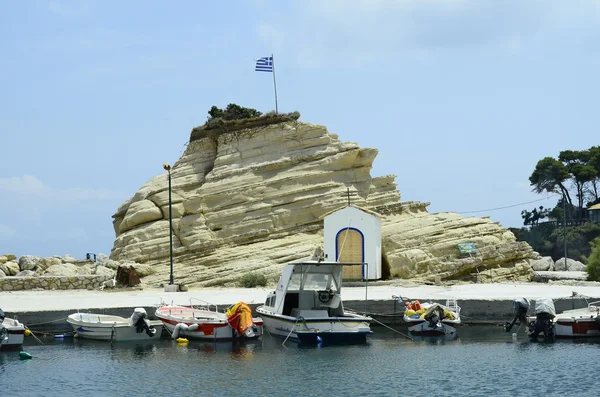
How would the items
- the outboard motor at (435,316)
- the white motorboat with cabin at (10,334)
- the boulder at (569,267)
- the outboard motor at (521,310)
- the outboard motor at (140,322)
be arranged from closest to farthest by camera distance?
1. the white motorboat with cabin at (10,334)
2. the outboard motor at (140,322)
3. the outboard motor at (521,310)
4. the outboard motor at (435,316)
5. the boulder at (569,267)

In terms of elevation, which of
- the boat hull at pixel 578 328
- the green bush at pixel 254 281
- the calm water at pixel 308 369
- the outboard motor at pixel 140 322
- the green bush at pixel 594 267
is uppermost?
the green bush at pixel 594 267

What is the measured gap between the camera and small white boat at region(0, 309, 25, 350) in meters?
25.0

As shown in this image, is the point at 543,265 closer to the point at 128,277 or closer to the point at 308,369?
the point at 128,277

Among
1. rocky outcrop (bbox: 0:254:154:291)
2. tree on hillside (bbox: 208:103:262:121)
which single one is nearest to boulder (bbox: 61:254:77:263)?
rocky outcrop (bbox: 0:254:154:291)

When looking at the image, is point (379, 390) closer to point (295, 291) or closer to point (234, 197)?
point (295, 291)

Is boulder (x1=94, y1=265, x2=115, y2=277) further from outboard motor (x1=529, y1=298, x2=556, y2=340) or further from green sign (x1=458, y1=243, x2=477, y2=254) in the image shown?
outboard motor (x1=529, y1=298, x2=556, y2=340)

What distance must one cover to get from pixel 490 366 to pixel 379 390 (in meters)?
4.04

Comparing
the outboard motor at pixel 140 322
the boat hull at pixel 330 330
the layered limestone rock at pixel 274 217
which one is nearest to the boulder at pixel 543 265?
the layered limestone rock at pixel 274 217

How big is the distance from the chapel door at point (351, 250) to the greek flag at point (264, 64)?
11.5 metres

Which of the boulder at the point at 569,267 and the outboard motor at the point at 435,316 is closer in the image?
the outboard motor at the point at 435,316

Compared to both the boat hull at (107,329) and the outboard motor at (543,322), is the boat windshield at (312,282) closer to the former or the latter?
the boat hull at (107,329)

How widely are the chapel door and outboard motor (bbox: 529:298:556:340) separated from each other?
491 inches

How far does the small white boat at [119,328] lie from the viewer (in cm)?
2642

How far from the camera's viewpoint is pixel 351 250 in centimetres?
3834
